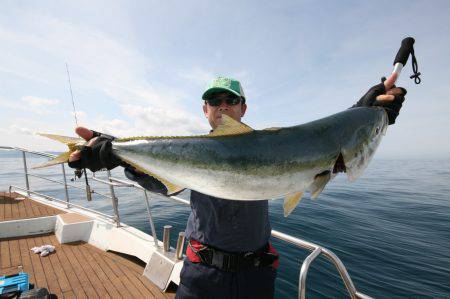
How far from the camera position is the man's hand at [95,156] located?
261cm

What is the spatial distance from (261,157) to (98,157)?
1.65 metres

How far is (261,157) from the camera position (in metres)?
2.21

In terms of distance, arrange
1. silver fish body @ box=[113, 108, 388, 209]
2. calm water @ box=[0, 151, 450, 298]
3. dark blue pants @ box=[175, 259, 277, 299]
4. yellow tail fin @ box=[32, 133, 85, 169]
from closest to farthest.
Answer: silver fish body @ box=[113, 108, 388, 209] → dark blue pants @ box=[175, 259, 277, 299] → yellow tail fin @ box=[32, 133, 85, 169] → calm water @ box=[0, 151, 450, 298]

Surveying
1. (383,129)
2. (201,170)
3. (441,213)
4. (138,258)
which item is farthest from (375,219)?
(201,170)

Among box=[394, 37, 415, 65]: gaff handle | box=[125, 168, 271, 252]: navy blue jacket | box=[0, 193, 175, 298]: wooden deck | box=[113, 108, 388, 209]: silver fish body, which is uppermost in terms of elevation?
box=[394, 37, 415, 65]: gaff handle

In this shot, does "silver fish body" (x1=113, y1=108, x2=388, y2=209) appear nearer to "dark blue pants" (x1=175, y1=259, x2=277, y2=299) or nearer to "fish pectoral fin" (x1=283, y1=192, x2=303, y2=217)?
"fish pectoral fin" (x1=283, y1=192, x2=303, y2=217)

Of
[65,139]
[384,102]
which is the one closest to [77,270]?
[65,139]

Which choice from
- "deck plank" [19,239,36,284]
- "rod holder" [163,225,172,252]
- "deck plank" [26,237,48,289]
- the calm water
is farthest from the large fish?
the calm water

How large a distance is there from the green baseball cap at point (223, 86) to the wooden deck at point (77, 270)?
4266 mm

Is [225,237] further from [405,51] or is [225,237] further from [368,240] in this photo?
[368,240]

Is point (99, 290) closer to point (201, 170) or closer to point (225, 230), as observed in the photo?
point (225, 230)

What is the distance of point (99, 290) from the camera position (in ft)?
17.2

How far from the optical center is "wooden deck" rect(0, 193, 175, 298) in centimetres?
522

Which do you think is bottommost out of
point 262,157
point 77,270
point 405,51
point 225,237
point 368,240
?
point 368,240
